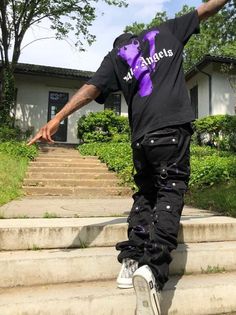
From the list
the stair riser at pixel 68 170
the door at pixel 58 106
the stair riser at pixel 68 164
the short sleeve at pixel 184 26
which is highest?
the door at pixel 58 106

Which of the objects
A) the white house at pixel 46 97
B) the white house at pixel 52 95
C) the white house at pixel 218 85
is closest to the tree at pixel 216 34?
the white house at pixel 218 85

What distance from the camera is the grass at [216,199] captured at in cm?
503

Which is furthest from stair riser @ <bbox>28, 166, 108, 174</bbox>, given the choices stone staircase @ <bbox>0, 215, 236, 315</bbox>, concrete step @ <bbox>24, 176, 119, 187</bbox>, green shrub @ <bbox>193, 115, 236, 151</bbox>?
stone staircase @ <bbox>0, 215, 236, 315</bbox>

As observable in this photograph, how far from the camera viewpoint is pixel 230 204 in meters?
5.10

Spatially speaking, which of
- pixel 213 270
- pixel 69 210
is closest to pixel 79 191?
pixel 69 210

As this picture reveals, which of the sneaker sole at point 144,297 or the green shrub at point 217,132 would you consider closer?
the sneaker sole at point 144,297

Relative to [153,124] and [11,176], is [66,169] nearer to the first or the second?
[11,176]

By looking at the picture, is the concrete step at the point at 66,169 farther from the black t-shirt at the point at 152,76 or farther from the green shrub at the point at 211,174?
the black t-shirt at the point at 152,76

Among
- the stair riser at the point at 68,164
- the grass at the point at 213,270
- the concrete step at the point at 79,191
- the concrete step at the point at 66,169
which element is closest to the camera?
the grass at the point at 213,270

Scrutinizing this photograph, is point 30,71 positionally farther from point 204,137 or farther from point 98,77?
point 98,77

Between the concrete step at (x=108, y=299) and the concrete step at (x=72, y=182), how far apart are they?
20.0 ft

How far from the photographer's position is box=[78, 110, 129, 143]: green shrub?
1819 centimetres

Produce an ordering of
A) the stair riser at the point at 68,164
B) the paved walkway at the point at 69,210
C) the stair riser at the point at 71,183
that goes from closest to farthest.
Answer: the paved walkway at the point at 69,210, the stair riser at the point at 71,183, the stair riser at the point at 68,164

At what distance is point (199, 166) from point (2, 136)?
A: 855 centimetres
